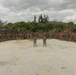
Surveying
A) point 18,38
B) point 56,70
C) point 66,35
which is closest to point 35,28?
point 18,38

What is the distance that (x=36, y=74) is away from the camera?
367 inches

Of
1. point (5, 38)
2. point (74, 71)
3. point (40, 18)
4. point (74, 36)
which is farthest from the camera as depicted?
point (40, 18)

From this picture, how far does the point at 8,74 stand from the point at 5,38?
31.8 metres

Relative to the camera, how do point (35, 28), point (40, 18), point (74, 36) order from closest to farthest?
point (74, 36), point (35, 28), point (40, 18)

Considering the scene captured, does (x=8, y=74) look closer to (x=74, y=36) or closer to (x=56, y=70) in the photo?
(x=56, y=70)

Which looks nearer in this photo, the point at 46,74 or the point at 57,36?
the point at 46,74

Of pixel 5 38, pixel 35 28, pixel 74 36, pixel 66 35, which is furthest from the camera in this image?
pixel 35 28

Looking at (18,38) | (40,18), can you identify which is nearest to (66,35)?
(18,38)

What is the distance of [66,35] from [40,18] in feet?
129

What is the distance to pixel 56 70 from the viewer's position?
33.7 ft

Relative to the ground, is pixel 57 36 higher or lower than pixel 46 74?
lower

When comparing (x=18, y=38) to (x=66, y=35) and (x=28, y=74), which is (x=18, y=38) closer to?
(x=66, y=35)

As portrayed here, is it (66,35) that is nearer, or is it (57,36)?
(66,35)

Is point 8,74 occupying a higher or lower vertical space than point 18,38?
higher
